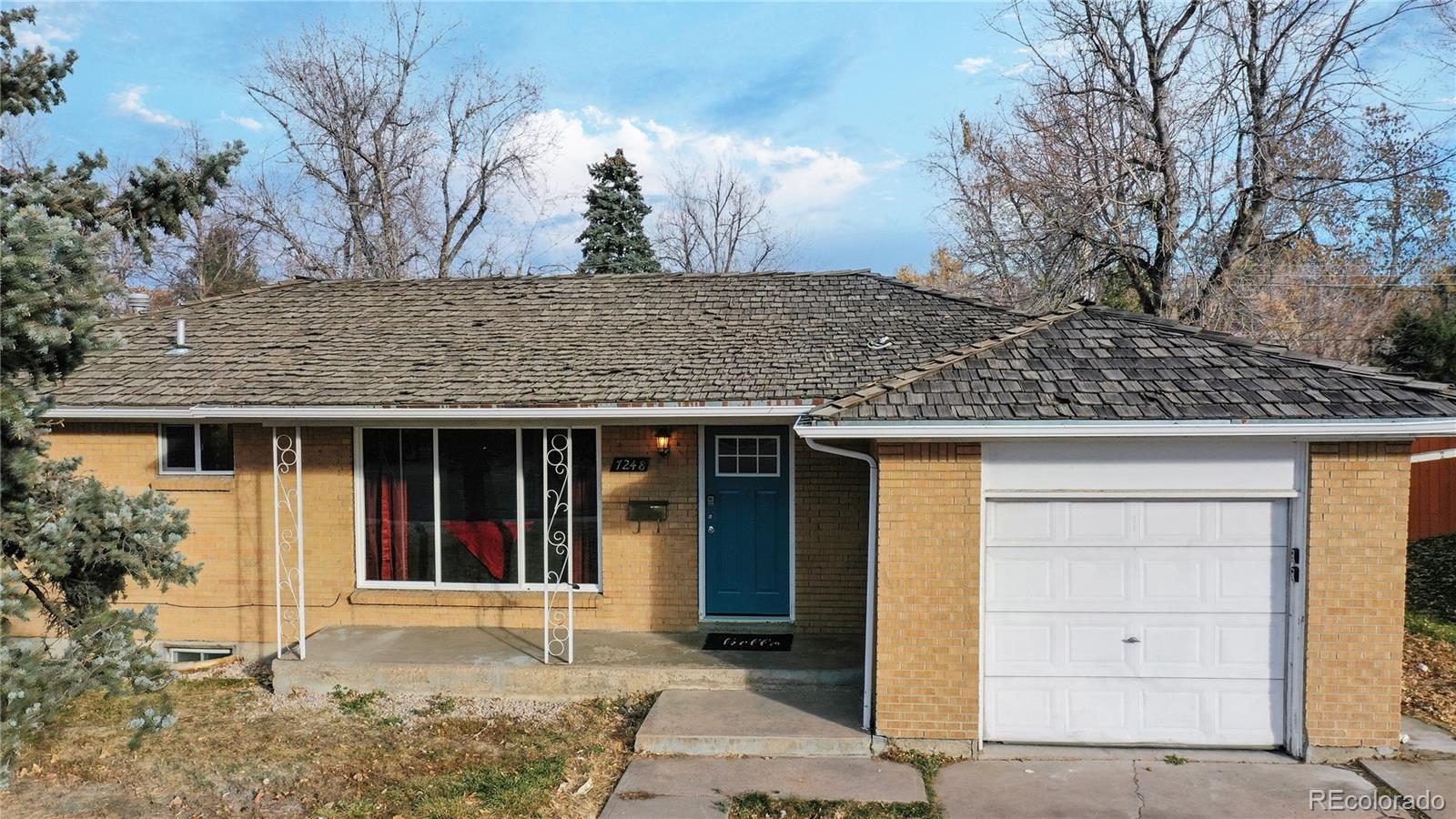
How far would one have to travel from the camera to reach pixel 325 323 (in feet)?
35.9

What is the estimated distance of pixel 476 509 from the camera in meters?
9.59

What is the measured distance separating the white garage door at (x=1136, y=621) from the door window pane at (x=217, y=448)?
8.05 m

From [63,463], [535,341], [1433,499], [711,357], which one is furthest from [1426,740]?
[1433,499]

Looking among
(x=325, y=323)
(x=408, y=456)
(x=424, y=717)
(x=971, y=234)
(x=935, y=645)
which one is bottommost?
(x=424, y=717)

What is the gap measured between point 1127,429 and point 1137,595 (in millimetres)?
1396

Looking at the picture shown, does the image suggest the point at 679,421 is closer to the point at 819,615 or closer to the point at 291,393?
the point at 819,615

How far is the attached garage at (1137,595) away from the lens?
6.65 metres

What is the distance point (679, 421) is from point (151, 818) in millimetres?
5098

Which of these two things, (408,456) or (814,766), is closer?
(814,766)

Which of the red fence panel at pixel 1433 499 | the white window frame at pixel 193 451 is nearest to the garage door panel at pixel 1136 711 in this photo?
the white window frame at pixel 193 451

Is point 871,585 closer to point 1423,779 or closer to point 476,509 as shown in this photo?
point 1423,779

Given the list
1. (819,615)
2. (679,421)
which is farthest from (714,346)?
(819,615)

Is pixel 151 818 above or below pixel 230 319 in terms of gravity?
below

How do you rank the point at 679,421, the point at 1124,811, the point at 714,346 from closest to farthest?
1. the point at 1124,811
2. the point at 679,421
3. the point at 714,346
